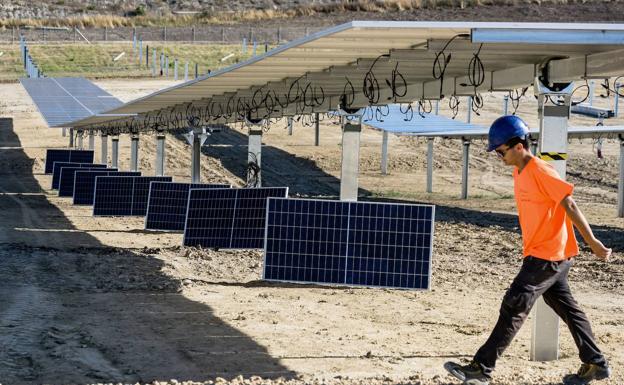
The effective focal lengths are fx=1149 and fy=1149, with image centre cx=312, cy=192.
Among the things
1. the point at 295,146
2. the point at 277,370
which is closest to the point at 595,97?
the point at 295,146

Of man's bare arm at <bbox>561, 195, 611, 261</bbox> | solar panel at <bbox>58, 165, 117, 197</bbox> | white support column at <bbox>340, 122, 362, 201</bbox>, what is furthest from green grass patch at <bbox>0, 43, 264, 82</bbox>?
man's bare arm at <bbox>561, 195, 611, 261</bbox>

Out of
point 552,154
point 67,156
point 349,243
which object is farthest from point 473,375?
point 67,156

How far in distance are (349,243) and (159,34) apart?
61667mm

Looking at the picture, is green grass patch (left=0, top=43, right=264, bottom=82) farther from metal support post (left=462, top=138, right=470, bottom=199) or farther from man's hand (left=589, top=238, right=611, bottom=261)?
man's hand (left=589, top=238, right=611, bottom=261)

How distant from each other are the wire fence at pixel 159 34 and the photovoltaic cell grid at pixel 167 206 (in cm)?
4882

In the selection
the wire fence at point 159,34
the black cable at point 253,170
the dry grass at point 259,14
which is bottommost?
the black cable at point 253,170

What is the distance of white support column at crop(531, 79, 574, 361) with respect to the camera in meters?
9.83

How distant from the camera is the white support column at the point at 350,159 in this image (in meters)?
14.7

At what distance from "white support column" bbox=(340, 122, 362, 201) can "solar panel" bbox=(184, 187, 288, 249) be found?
1.80 meters

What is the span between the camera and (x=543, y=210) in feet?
27.1

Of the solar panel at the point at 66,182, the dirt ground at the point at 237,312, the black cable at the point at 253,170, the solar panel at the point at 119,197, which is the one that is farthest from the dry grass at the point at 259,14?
the black cable at the point at 253,170

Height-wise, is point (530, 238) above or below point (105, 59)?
below

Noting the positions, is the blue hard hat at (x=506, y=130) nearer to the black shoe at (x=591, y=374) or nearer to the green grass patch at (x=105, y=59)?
the black shoe at (x=591, y=374)

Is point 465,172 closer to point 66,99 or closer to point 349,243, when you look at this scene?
point 66,99
